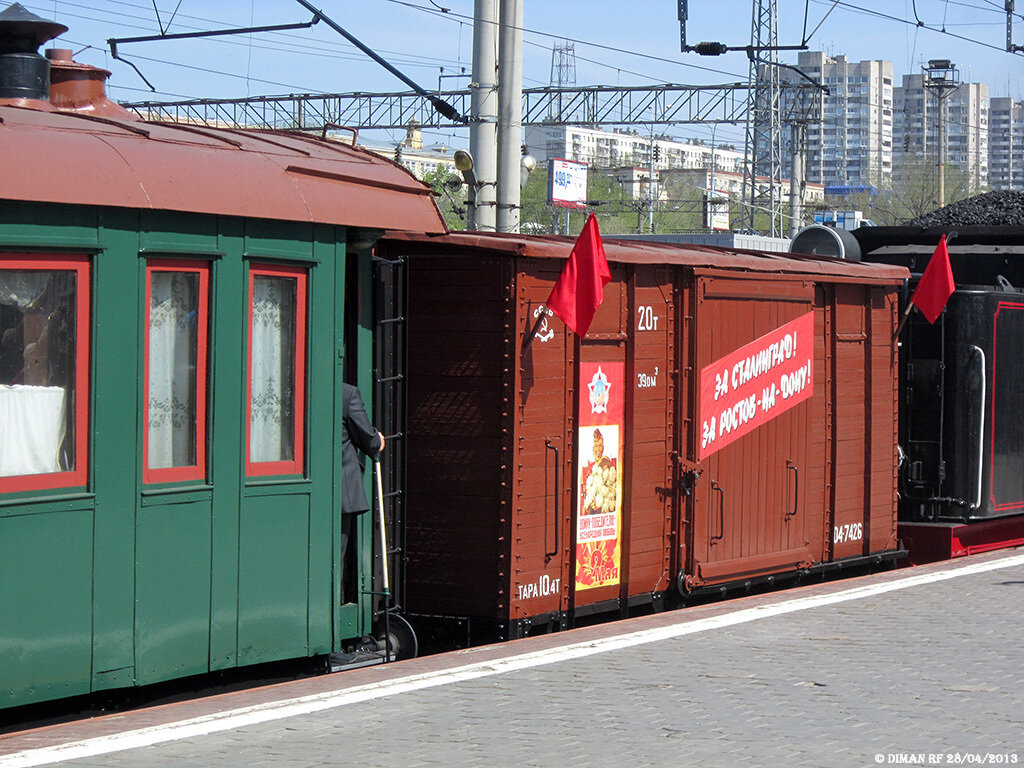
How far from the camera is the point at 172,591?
650cm

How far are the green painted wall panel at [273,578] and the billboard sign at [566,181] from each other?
43.4 metres

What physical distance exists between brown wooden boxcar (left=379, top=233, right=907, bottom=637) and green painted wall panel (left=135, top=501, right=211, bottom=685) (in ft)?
6.66

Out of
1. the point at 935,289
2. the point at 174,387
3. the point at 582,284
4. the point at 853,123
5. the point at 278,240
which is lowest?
the point at 174,387

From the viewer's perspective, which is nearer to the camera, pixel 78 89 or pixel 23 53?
pixel 23 53

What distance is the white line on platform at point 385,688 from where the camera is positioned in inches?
215

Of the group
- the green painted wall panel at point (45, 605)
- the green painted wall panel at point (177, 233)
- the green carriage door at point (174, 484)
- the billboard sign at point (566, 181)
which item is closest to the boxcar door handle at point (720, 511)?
the green carriage door at point (174, 484)

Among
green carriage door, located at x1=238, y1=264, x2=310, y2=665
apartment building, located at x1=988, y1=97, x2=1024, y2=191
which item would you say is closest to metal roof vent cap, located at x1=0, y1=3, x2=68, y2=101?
green carriage door, located at x1=238, y1=264, x2=310, y2=665

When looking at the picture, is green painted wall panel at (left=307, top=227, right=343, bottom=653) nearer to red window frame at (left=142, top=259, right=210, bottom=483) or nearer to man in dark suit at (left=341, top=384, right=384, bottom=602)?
man in dark suit at (left=341, top=384, right=384, bottom=602)

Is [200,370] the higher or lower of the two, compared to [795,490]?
higher

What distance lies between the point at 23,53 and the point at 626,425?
4.30 metres

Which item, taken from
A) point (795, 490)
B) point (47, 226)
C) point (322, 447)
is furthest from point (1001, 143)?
point (47, 226)

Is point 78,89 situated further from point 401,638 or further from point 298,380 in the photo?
point 401,638

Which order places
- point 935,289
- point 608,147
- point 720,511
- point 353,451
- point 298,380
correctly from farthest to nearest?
point 608,147 → point 935,289 → point 720,511 → point 353,451 → point 298,380

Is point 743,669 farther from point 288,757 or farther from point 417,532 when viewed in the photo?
point 288,757
